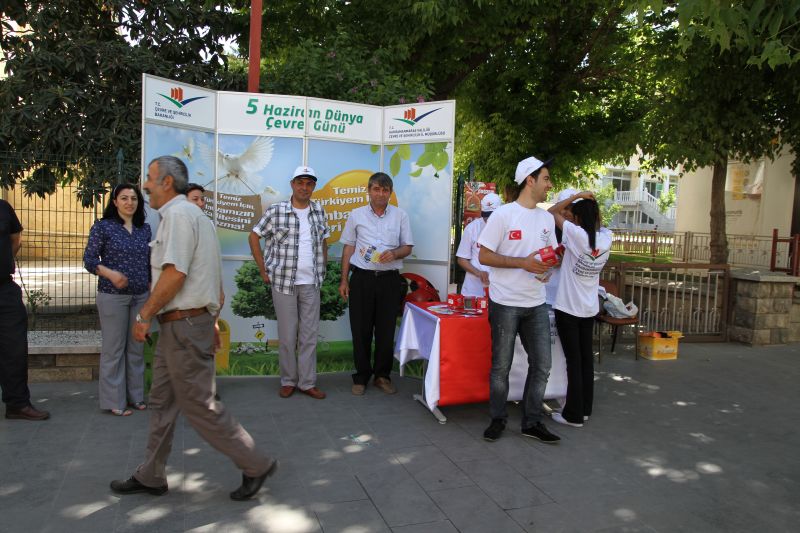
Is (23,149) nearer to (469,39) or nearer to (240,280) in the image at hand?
(240,280)

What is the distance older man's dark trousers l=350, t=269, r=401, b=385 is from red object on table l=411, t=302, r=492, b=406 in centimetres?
83

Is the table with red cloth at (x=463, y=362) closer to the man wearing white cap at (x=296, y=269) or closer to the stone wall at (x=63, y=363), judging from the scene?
the man wearing white cap at (x=296, y=269)

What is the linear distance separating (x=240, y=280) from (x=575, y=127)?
10462 millimetres

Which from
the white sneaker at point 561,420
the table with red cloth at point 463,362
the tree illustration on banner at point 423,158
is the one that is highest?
the tree illustration on banner at point 423,158

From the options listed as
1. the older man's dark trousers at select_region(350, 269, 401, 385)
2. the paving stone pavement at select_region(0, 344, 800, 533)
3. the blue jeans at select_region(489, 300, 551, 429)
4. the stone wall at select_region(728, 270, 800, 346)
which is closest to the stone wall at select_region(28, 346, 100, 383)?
the paving stone pavement at select_region(0, 344, 800, 533)

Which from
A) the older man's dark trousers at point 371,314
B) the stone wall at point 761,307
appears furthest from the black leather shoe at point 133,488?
the stone wall at point 761,307

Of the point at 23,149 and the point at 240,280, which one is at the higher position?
the point at 23,149

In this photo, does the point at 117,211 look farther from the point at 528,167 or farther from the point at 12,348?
the point at 528,167

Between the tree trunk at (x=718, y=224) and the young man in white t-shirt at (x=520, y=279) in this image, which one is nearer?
the young man in white t-shirt at (x=520, y=279)

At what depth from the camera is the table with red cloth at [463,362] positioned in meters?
4.77

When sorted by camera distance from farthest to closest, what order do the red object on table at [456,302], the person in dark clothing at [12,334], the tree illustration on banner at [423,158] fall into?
the tree illustration on banner at [423,158], the red object on table at [456,302], the person in dark clothing at [12,334]

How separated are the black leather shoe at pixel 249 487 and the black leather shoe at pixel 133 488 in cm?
43

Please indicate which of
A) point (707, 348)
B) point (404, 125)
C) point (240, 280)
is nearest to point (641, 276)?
point (707, 348)

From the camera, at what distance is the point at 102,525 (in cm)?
312
